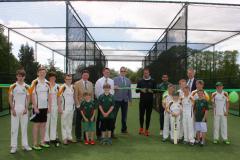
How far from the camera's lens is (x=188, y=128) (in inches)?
278

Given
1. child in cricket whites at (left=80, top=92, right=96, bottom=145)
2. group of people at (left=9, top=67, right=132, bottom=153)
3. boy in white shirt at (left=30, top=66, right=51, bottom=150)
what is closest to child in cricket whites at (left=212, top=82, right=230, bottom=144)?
group of people at (left=9, top=67, right=132, bottom=153)

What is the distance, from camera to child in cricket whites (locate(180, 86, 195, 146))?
7031 millimetres

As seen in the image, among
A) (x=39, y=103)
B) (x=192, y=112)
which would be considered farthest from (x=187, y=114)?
(x=39, y=103)

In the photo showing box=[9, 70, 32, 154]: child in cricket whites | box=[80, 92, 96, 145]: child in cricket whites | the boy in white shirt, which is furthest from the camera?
box=[80, 92, 96, 145]: child in cricket whites

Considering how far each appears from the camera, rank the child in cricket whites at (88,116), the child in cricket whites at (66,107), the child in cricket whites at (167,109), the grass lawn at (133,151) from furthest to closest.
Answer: the child in cricket whites at (167,109) < the child in cricket whites at (88,116) < the child in cricket whites at (66,107) < the grass lawn at (133,151)

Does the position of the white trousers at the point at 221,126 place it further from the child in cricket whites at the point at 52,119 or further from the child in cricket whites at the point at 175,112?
the child in cricket whites at the point at 52,119

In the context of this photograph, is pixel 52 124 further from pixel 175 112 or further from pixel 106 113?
pixel 175 112

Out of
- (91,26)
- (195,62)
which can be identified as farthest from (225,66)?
(91,26)

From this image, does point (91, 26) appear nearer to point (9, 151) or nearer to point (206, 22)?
point (206, 22)

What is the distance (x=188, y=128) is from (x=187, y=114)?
0.31 meters

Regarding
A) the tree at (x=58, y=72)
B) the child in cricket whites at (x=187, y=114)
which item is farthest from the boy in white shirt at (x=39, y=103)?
the tree at (x=58, y=72)

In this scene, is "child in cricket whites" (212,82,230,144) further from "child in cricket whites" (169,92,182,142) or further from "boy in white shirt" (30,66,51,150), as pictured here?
"boy in white shirt" (30,66,51,150)

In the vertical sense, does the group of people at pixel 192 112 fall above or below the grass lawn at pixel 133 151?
above

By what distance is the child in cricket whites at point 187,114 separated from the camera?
7031 millimetres
